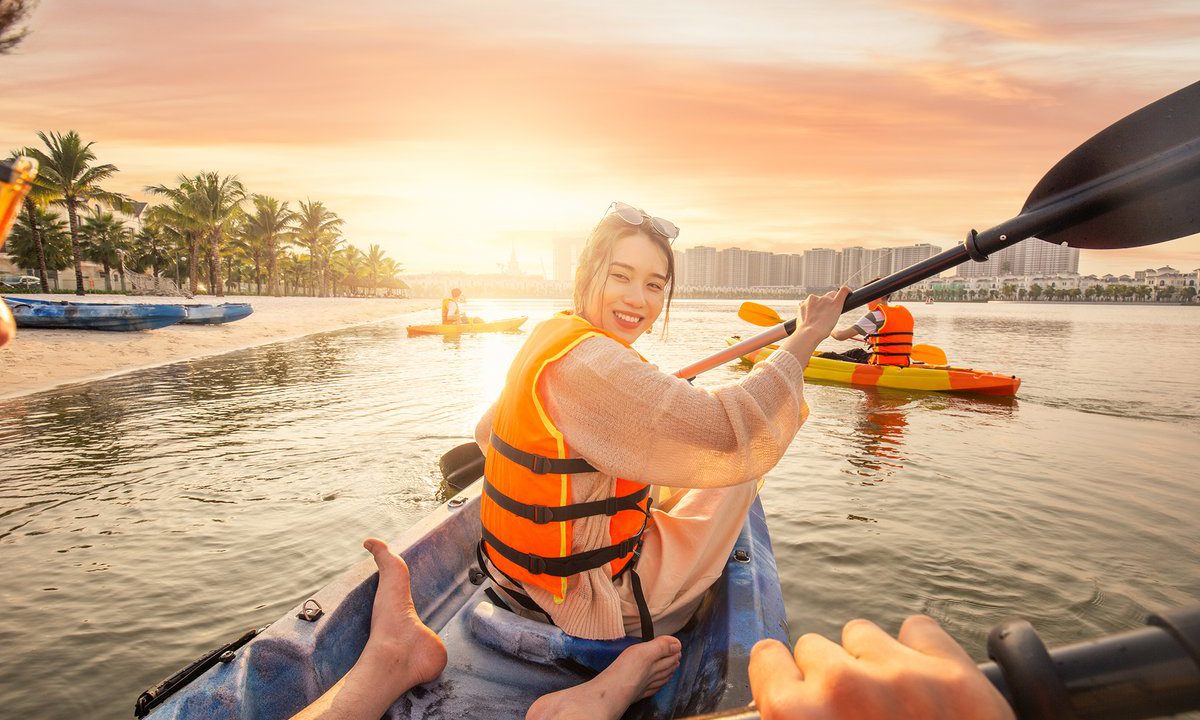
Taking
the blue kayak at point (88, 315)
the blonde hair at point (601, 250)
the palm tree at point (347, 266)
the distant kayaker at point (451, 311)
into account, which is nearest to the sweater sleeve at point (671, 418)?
the blonde hair at point (601, 250)

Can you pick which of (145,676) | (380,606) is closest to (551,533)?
(380,606)

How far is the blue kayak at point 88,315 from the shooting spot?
1917 centimetres

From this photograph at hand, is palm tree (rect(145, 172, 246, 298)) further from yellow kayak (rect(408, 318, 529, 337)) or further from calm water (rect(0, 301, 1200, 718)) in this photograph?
calm water (rect(0, 301, 1200, 718))

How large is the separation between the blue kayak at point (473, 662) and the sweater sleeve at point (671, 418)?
0.89m

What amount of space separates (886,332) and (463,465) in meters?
10.2

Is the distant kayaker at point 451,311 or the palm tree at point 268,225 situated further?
the palm tree at point 268,225

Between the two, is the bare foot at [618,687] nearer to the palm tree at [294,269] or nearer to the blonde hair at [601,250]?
the blonde hair at [601,250]

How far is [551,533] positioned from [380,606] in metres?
0.89

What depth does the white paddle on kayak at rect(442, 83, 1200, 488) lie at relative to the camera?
5.32 ft

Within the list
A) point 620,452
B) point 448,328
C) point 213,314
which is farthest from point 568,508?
point 213,314

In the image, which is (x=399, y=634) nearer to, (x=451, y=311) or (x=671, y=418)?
(x=671, y=418)

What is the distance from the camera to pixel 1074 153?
2.00 m

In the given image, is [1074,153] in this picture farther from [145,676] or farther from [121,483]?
[121,483]

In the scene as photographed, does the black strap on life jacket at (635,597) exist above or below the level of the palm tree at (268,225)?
below
